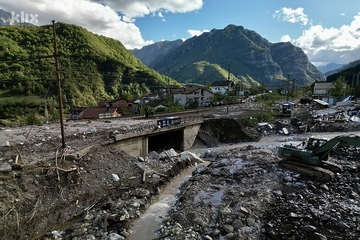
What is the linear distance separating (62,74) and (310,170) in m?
52.6

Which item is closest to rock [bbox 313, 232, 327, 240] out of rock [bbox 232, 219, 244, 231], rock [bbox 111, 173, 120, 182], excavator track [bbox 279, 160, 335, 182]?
rock [bbox 232, 219, 244, 231]

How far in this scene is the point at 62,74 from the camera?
51125mm

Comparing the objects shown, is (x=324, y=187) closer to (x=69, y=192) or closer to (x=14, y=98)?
(x=69, y=192)

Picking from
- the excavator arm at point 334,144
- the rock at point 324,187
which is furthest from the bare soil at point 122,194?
the excavator arm at point 334,144

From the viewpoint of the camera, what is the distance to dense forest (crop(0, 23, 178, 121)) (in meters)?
49.3

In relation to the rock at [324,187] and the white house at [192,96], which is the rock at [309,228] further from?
the white house at [192,96]

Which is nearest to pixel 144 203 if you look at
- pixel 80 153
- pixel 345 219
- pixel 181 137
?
pixel 80 153

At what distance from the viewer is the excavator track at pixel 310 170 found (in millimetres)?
12945

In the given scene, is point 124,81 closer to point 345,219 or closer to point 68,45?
point 68,45

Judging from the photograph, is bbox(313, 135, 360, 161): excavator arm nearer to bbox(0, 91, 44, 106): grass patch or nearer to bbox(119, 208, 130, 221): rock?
bbox(119, 208, 130, 221): rock

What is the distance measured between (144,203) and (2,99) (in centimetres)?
5408

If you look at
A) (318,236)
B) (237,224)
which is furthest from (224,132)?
(318,236)

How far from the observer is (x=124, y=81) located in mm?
88250

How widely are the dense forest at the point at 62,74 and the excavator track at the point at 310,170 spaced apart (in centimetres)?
3155
